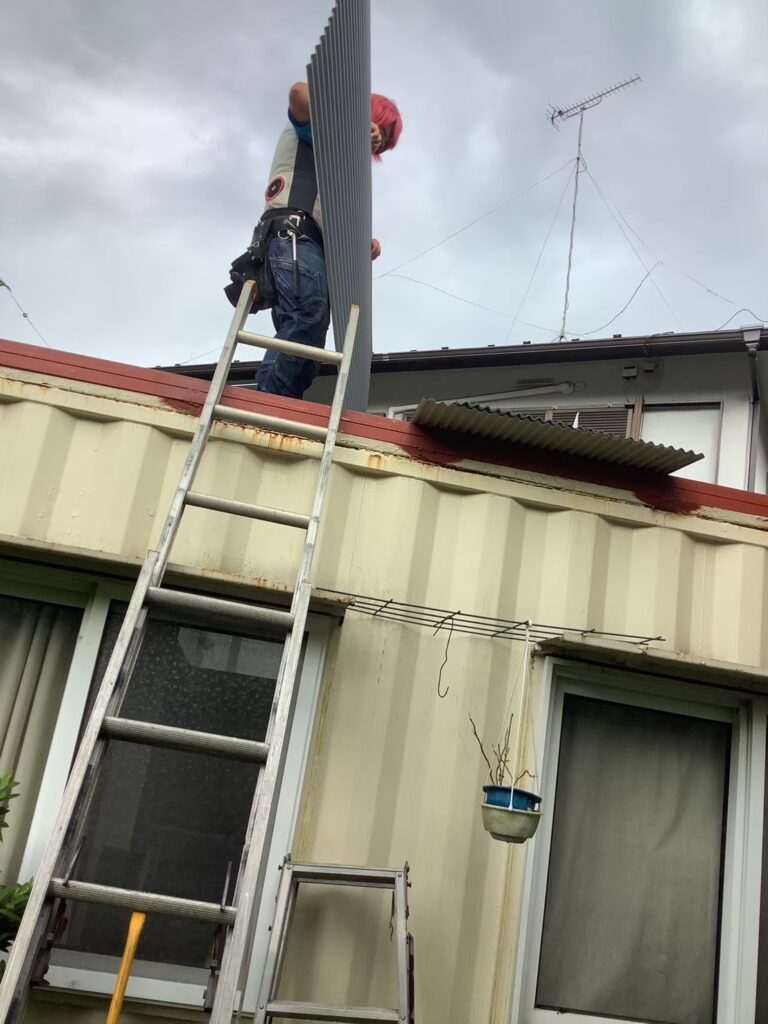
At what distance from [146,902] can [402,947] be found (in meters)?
1.06

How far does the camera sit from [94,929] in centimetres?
295

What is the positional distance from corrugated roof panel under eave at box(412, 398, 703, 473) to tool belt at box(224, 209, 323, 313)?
139cm

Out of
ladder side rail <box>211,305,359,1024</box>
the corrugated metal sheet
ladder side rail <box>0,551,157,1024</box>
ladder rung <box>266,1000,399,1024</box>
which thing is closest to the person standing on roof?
the corrugated metal sheet

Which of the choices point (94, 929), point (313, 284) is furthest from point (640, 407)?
point (94, 929)

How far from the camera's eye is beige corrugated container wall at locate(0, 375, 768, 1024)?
3061mm

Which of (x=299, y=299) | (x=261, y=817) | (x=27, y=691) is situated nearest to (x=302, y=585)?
(x=261, y=817)

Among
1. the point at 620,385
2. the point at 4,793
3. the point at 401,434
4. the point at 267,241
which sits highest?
the point at 620,385

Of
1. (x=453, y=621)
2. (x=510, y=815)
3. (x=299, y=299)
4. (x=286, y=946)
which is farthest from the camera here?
(x=299, y=299)

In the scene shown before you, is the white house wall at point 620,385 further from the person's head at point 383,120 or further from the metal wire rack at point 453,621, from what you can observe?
the metal wire rack at point 453,621

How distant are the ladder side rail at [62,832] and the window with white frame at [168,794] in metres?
0.80

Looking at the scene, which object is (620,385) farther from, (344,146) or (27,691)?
(27,691)

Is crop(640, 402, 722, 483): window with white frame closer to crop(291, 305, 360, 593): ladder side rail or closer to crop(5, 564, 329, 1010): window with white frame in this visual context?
crop(291, 305, 360, 593): ladder side rail

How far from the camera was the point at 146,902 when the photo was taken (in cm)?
200

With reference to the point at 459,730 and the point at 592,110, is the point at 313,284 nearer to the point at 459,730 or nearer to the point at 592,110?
the point at 459,730
